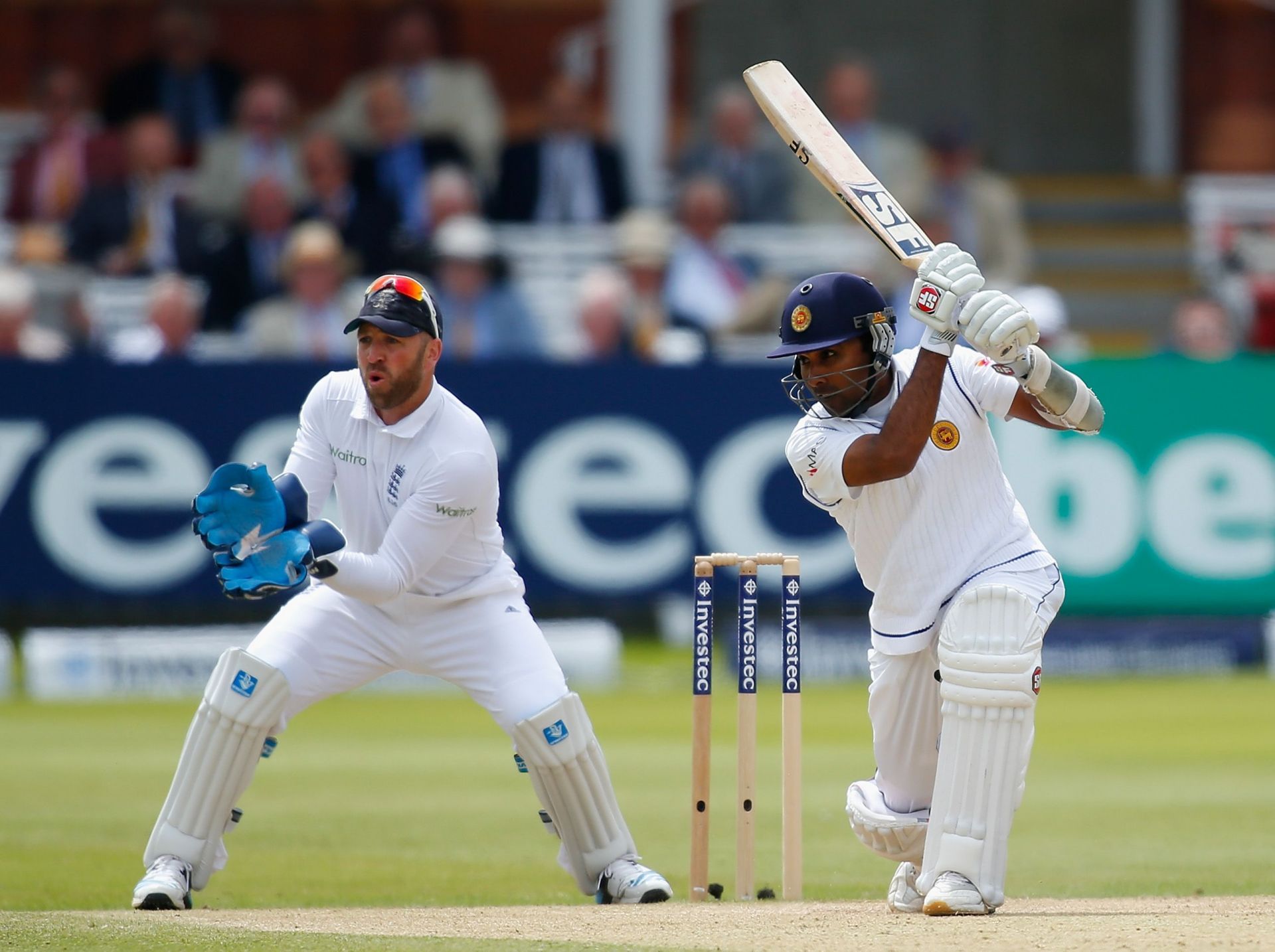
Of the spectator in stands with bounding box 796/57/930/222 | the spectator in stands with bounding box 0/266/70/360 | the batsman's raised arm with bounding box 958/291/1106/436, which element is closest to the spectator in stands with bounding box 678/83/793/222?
the spectator in stands with bounding box 796/57/930/222

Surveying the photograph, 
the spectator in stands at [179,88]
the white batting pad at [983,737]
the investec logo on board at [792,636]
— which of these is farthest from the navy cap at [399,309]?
the spectator in stands at [179,88]

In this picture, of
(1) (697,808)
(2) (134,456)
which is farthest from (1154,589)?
(1) (697,808)

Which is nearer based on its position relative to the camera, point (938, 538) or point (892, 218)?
point (938, 538)

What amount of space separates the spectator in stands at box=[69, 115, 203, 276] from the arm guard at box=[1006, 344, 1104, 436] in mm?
8033

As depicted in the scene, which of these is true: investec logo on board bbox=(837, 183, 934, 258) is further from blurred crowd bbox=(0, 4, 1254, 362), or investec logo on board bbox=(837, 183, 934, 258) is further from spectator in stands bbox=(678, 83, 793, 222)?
spectator in stands bbox=(678, 83, 793, 222)

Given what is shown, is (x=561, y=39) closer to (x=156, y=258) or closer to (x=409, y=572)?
(x=156, y=258)

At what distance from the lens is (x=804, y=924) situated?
4.62 metres

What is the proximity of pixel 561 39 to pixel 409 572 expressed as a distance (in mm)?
10860

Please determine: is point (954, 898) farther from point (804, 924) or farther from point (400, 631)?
point (400, 631)

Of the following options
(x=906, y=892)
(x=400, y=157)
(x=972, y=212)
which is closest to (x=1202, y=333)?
(x=972, y=212)

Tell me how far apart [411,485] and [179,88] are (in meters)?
8.67

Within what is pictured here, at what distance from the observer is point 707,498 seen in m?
10.9

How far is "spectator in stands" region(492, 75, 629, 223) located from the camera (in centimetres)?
1260

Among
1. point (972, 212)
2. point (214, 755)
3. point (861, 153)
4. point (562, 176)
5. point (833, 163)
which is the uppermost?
point (861, 153)
